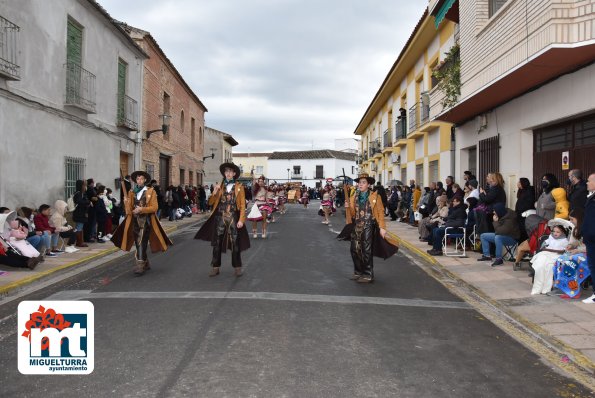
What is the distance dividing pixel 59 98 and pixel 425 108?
1215cm

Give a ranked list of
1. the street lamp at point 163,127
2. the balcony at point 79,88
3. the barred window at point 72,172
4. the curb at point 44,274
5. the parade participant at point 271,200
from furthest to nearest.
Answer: the street lamp at point 163,127 → the parade participant at point 271,200 → the barred window at point 72,172 → the balcony at point 79,88 → the curb at point 44,274

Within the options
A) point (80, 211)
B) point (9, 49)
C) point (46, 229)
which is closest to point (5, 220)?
point (46, 229)

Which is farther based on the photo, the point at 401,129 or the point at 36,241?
the point at 401,129

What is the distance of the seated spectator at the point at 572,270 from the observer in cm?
647

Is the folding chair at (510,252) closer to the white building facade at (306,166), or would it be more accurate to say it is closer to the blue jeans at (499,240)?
the blue jeans at (499,240)

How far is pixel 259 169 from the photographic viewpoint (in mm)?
79375

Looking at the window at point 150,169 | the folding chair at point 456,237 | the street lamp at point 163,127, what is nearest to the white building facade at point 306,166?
the street lamp at point 163,127

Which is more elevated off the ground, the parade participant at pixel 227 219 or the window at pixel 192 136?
the window at pixel 192 136

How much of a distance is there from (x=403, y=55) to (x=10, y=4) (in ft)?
45.6

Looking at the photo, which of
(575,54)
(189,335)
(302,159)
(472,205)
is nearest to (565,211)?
(575,54)

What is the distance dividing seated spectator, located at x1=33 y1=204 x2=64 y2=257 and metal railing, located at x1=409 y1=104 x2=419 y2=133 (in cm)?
1402

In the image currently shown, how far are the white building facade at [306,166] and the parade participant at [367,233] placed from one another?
6575 centimetres

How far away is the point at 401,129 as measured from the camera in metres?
23.1

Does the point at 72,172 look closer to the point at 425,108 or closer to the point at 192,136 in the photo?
the point at 425,108
